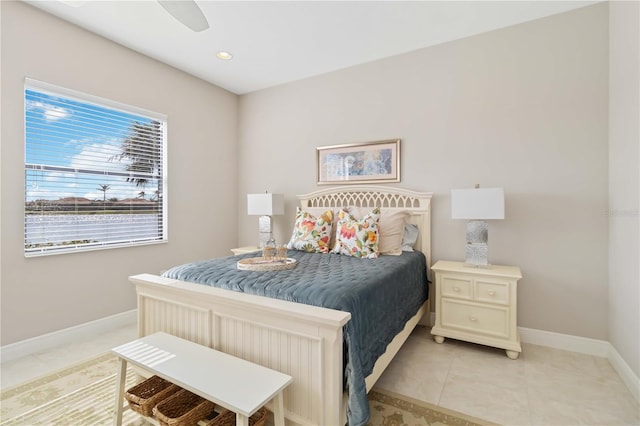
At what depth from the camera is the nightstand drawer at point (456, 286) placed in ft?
8.52

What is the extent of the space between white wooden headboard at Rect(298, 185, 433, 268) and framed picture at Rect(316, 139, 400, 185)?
120 mm

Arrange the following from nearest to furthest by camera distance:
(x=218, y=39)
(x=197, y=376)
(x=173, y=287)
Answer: (x=197, y=376) < (x=173, y=287) < (x=218, y=39)

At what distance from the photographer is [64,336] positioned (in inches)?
108

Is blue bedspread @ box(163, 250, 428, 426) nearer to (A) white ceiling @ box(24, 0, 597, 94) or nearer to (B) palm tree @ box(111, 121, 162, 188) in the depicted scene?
(B) palm tree @ box(111, 121, 162, 188)

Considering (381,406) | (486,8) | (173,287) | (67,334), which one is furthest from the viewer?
(67,334)

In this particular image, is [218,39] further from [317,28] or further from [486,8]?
[486,8]

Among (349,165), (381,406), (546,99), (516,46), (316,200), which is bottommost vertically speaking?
(381,406)

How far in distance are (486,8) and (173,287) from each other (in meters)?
3.22

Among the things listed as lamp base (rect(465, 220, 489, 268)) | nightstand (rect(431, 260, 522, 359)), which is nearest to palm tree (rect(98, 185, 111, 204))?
nightstand (rect(431, 260, 522, 359))

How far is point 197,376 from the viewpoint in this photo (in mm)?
1443

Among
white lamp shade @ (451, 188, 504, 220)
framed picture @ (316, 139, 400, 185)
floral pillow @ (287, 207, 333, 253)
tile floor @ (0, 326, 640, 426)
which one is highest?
framed picture @ (316, 139, 400, 185)

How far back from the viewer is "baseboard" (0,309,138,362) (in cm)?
244

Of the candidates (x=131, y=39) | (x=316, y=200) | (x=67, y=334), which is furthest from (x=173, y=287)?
(x=131, y=39)

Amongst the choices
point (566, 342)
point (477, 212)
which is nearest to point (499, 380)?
point (566, 342)
